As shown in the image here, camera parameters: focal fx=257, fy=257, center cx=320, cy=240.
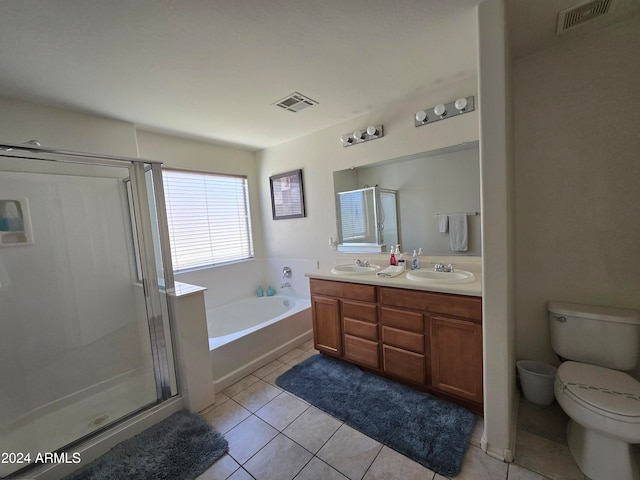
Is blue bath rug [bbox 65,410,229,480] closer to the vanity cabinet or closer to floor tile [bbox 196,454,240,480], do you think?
floor tile [bbox 196,454,240,480]

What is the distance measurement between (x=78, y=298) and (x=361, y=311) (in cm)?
233

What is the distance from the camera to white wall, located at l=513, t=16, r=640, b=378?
5.07ft

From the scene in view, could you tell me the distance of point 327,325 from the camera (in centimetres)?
243

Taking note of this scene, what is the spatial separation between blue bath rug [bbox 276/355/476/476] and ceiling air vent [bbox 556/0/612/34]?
7.93 feet

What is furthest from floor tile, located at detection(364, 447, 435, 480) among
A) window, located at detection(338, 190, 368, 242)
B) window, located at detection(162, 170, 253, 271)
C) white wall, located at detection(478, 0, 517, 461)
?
window, located at detection(162, 170, 253, 271)

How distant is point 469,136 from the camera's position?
201 cm

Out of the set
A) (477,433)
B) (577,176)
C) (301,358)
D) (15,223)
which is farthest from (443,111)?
(15,223)

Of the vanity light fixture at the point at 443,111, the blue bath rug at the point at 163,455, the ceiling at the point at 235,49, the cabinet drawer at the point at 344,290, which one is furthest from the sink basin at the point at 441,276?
the blue bath rug at the point at 163,455

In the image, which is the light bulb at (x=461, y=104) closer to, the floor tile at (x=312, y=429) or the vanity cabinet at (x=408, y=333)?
the vanity cabinet at (x=408, y=333)

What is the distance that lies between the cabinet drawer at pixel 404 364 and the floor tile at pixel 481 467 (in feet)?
1.64

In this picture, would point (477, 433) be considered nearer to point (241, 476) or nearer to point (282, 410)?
point (282, 410)

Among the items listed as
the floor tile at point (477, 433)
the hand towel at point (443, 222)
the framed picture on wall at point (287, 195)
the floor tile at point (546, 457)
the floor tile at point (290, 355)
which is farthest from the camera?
the framed picture on wall at point (287, 195)

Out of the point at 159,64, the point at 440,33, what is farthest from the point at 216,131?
the point at 440,33

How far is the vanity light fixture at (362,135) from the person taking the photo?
245 cm
